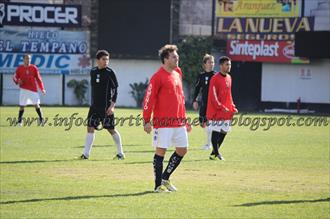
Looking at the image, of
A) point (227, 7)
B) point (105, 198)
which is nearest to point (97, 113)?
point (105, 198)

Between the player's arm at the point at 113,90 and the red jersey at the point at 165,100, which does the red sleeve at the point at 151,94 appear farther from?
the player's arm at the point at 113,90

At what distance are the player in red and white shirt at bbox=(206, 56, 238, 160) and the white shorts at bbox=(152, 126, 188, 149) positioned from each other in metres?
5.23

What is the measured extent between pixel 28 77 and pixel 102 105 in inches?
407

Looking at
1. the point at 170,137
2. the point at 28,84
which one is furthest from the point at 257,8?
the point at 170,137

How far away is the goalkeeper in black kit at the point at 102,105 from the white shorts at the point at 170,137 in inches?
192

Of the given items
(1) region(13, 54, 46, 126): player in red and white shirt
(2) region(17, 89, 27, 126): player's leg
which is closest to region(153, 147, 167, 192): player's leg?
(1) region(13, 54, 46, 126): player in red and white shirt

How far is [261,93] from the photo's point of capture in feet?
146

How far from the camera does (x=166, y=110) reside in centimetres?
1230

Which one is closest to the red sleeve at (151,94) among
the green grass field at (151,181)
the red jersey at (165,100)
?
the red jersey at (165,100)

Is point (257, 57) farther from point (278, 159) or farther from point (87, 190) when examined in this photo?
point (87, 190)

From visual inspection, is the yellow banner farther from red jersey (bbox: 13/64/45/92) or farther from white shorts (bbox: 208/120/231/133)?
white shorts (bbox: 208/120/231/133)

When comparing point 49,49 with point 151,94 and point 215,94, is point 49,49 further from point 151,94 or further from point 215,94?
point 151,94

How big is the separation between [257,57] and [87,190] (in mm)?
32346

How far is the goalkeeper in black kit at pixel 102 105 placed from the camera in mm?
17172
